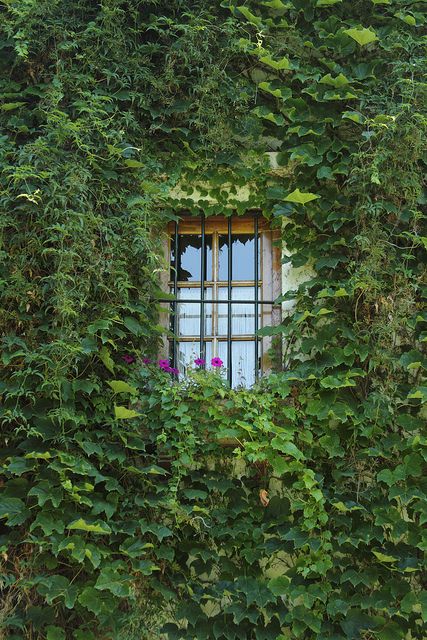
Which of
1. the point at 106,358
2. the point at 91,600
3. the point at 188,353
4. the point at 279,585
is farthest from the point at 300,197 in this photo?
the point at 91,600

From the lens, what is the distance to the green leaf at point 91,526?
14.7 feet

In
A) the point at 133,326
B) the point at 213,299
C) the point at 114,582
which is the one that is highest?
the point at 213,299

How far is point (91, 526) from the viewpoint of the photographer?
14.8 ft

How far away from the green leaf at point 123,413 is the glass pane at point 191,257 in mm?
1208

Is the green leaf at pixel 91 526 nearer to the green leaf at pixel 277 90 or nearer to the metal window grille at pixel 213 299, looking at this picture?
the metal window grille at pixel 213 299

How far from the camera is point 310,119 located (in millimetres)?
5617

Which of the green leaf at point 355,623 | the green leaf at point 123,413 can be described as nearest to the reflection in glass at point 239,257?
the green leaf at point 123,413

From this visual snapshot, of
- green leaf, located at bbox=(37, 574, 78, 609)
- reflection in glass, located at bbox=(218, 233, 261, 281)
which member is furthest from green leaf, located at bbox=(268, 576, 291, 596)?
reflection in glass, located at bbox=(218, 233, 261, 281)

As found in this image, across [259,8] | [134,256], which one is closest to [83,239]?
[134,256]

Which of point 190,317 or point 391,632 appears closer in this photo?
point 391,632

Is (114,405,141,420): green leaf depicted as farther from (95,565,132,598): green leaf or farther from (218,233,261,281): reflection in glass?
(218,233,261,281): reflection in glass

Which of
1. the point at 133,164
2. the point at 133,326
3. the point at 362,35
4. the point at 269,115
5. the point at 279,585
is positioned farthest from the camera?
the point at 269,115

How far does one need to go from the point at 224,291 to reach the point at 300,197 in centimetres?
81

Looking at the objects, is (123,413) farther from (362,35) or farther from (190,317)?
(362,35)
